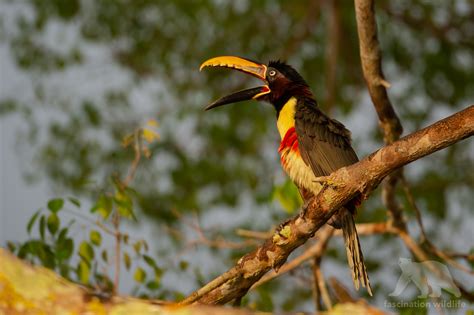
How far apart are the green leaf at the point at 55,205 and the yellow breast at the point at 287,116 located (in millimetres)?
1500

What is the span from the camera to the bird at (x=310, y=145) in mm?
4160

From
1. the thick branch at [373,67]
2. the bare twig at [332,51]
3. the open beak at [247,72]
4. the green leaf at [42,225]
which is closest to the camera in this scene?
the thick branch at [373,67]

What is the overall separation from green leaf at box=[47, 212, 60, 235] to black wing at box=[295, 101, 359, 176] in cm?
150

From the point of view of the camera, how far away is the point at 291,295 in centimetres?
987

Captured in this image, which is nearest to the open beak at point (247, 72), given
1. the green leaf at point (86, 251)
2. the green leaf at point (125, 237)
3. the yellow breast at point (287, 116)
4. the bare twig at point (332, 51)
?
the yellow breast at point (287, 116)

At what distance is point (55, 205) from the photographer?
13.0 ft

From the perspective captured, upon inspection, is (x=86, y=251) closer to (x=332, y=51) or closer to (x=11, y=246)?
(x=11, y=246)

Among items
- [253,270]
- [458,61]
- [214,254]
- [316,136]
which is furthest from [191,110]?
[253,270]

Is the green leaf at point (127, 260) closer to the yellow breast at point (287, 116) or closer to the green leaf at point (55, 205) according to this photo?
the green leaf at point (55, 205)

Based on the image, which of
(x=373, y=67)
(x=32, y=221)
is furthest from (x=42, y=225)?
(x=373, y=67)

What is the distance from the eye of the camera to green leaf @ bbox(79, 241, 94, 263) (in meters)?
4.09

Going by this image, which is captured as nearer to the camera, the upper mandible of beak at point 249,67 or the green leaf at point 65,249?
the green leaf at point 65,249

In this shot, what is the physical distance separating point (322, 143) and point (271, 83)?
90 centimetres

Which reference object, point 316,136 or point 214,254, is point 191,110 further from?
point 316,136
